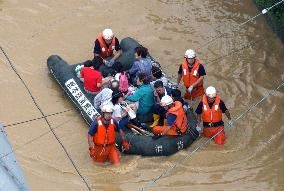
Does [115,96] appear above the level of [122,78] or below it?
below

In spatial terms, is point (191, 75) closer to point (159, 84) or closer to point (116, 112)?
point (159, 84)

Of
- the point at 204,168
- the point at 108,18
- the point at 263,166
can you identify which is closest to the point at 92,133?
Result: the point at 204,168

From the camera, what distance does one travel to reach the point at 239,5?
15508 millimetres

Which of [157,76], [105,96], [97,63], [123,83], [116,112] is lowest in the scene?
[116,112]

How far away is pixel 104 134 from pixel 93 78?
66.1 inches

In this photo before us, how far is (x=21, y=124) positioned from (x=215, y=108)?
12.2 ft

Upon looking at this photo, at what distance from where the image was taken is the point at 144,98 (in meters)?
11.1

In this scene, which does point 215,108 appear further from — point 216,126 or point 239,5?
point 239,5

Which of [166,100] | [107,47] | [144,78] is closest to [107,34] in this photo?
[107,47]

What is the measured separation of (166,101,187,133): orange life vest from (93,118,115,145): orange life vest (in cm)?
105

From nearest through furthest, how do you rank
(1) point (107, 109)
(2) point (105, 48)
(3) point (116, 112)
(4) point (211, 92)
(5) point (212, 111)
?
1. (1) point (107, 109)
2. (4) point (211, 92)
3. (5) point (212, 111)
4. (3) point (116, 112)
5. (2) point (105, 48)

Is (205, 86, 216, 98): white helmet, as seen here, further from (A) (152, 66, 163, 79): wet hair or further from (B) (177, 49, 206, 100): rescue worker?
(A) (152, 66, 163, 79): wet hair

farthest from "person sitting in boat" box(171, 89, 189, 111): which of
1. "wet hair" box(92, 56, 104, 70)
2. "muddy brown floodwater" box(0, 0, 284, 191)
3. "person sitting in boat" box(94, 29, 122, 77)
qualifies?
"person sitting in boat" box(94, 29, 122, 77)

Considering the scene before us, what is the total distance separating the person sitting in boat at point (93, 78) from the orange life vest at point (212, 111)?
2.00 metres
